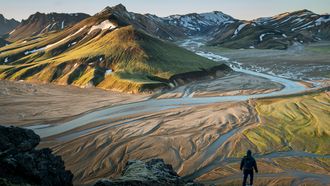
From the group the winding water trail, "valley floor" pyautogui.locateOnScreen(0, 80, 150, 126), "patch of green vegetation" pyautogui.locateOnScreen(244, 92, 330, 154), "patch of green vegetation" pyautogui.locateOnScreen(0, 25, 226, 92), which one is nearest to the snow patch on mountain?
"patch of green vegetation" pyautogui.locateOnScreen(0, 25, 226, 92)

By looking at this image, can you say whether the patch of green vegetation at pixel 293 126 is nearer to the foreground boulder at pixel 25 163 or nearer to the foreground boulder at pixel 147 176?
the foreground boulder at pixel 147 176

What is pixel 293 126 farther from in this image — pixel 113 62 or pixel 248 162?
pixel 113 62

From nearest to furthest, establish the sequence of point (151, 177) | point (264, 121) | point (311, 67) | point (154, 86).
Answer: point (151, 177) < point (264, 121) < point (154, 86) < point (311, 67)

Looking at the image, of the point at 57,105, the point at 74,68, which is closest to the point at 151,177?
the point at 57,105

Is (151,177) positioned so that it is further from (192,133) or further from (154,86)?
(154,86)

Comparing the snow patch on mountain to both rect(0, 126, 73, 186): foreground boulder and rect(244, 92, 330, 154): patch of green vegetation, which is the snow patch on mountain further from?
rect(0, 126, 73, 186): foreground boulder
